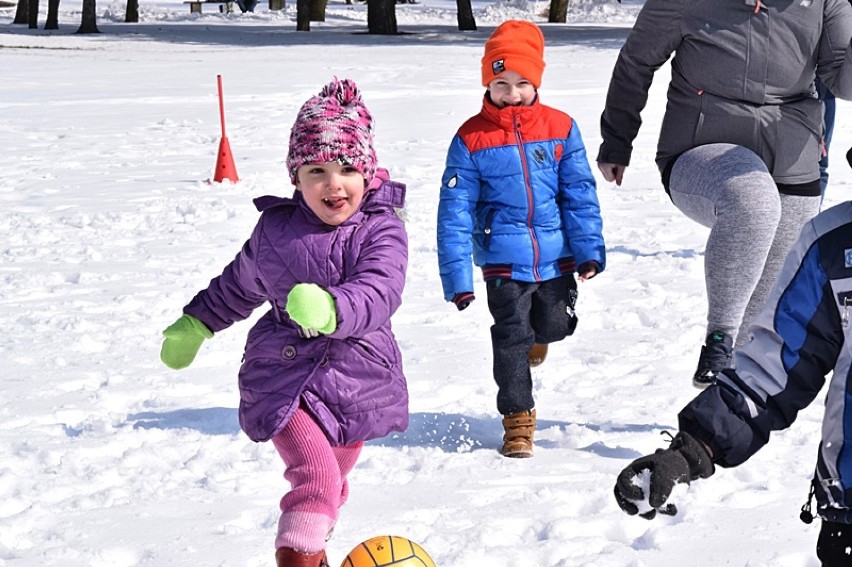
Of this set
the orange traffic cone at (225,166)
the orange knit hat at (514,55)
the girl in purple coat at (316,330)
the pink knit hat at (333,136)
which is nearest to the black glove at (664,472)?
the girl in purple coat at (316,330)

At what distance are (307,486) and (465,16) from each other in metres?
36.0

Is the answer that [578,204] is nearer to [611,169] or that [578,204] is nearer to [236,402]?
[611,169]

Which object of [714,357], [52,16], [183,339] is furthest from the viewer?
[52,16]

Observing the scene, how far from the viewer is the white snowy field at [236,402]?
4.19 meters

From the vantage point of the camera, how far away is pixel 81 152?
13.9m

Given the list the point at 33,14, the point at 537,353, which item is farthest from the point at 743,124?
the point at 33,14

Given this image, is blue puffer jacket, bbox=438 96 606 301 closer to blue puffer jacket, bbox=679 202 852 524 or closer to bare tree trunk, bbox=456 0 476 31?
blue puffer jacket, bbox=679 202 852 524

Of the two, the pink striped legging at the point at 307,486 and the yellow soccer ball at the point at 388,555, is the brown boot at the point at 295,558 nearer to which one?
the pink striped legging at the point at 307,486

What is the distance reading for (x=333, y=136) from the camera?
3770 millimetres

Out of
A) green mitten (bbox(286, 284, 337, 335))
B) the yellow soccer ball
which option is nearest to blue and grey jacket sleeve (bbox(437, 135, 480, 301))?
the yellow soccer ball

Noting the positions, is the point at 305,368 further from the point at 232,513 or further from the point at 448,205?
the point at 448,205

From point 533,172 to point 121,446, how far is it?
2.01 meters

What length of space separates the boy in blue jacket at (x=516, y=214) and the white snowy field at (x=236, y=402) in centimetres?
44

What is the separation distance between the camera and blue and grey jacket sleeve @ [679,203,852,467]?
8.27 feet
